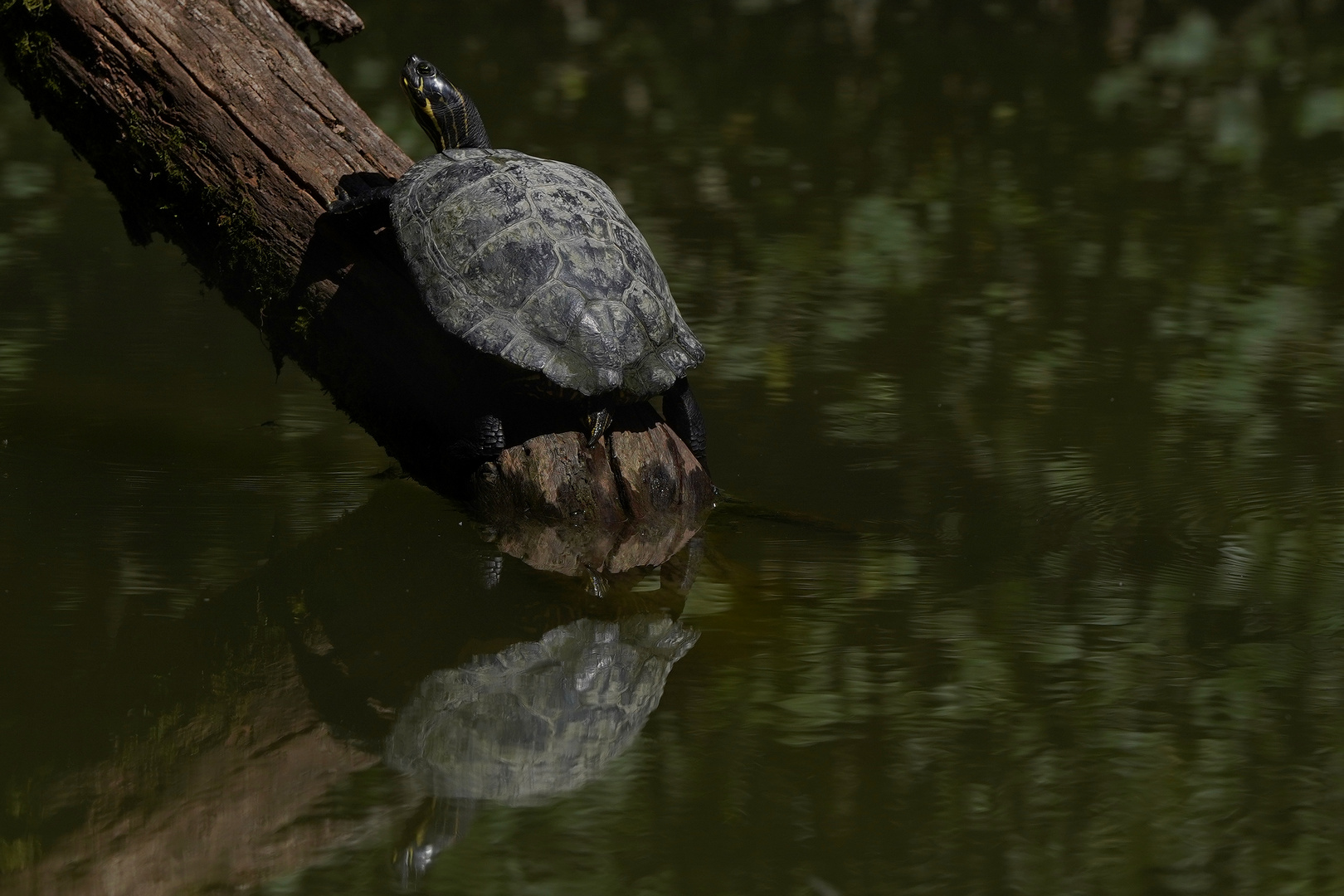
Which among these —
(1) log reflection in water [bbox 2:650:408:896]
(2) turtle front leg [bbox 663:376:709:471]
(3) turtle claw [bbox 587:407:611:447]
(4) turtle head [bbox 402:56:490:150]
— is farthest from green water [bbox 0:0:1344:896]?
(4) turtle head [bbox 402:56:490:150]

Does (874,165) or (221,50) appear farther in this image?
(874,165)

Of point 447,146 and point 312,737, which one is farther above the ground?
point 447,146

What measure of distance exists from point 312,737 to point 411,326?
1.49 metres

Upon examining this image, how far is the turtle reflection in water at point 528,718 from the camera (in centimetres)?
249

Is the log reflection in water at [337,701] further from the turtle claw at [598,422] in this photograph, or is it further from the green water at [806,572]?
the turtle claw at [598,422]

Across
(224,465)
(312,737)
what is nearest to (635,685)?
(312,737)

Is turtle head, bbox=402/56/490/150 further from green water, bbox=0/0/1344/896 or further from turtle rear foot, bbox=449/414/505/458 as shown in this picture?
turtle rear foot, bbox=449/414/505/458

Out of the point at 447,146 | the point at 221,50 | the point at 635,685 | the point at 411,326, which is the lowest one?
the point at 635,685

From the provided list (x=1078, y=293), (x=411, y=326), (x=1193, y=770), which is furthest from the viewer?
(x=1078, y=293)

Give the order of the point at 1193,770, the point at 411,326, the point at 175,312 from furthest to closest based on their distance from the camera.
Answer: the point at 175,312 → the point at 411,326 → the point at 1193,770

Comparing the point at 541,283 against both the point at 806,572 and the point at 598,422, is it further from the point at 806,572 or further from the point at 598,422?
the point at 806,572

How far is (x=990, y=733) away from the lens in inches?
106

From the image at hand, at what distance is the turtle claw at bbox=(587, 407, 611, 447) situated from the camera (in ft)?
12.1

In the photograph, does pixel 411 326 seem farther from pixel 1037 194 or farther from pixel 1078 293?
pixel 1037 194
